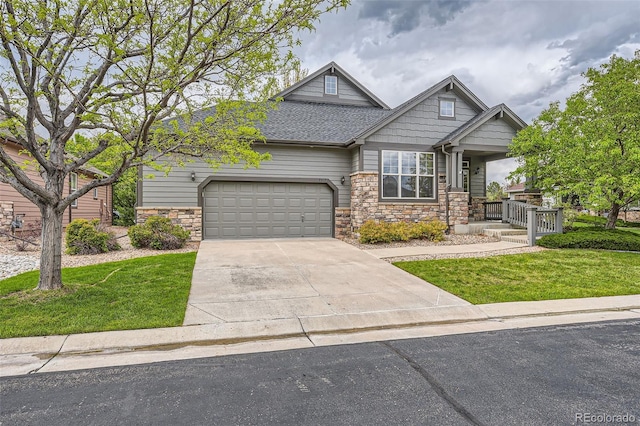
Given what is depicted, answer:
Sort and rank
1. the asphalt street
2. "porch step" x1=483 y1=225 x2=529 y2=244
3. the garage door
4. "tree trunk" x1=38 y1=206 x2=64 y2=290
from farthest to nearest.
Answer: the garage door → "porch step" x1=483 y1=225 x2=529 y2=244 → "tree trunk" x1=38 y1=206 x2=64 y2=290 → the asphalt street

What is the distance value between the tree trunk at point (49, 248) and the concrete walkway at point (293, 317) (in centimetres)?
178

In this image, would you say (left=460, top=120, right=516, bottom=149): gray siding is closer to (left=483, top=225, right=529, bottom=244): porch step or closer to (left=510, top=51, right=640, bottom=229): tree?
(left=510, top=51, right=640, bottom=229): tree

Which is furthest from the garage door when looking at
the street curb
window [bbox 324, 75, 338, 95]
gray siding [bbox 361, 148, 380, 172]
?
the street curb

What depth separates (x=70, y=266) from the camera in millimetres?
7707

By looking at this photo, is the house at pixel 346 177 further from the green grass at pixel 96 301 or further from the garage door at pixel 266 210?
the green grass at pixel 96 301

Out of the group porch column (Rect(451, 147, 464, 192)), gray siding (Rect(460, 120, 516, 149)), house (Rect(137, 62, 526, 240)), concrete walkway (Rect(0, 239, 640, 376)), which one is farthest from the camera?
gray siding (Rect(460, 120, 516, 149))

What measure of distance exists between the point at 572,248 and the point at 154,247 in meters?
12.6

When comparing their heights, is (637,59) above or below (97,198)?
above

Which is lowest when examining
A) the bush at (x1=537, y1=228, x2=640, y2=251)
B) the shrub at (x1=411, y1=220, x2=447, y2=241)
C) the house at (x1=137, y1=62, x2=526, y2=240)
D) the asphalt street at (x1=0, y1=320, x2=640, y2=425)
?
the asphalt street at (x1=0, y1=320, x2=640, y2=425)

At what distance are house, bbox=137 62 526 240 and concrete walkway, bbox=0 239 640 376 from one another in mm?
4715

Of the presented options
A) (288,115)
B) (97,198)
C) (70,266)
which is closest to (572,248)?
(288,115)

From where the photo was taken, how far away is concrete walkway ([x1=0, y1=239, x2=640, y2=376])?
3.71 meters

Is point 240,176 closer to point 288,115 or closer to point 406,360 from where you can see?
point 288,115

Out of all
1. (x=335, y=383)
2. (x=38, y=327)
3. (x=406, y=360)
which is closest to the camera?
(x=335, y=383)
